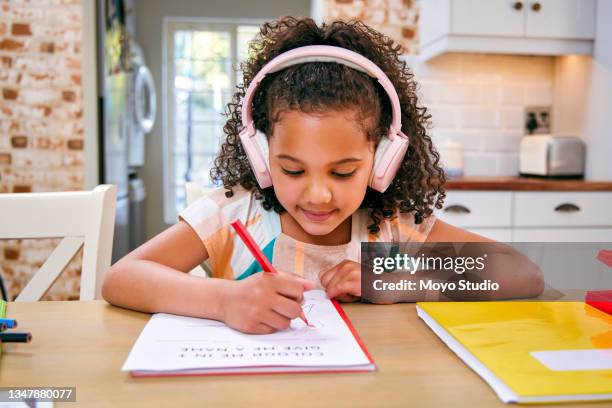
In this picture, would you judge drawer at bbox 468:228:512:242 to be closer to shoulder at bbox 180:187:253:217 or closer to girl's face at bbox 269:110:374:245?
shoulder at bbox 180:187:253:217

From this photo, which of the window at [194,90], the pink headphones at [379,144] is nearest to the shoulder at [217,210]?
the pink headphones at [379,144]

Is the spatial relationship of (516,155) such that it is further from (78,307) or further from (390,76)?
(78,307)

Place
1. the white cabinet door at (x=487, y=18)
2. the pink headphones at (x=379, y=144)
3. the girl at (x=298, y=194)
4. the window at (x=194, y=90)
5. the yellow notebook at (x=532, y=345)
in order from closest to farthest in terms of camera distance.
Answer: the yellow notebook at (x=532, y=345) → the girl at (x=298, y=194) → the pink headphones at (x=379, y=144) → the white cabinet door at (x=487, y=18) → the window at (x=194, y=90)

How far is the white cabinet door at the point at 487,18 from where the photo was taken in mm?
2598

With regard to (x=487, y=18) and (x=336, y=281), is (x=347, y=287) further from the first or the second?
(x=487, y=18)

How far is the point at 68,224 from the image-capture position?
114cm

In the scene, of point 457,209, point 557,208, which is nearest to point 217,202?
point 457,209

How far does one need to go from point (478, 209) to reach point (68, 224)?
177 cm

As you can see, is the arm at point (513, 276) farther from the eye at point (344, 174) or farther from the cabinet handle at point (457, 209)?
the cabinet handle at point (457, 209)

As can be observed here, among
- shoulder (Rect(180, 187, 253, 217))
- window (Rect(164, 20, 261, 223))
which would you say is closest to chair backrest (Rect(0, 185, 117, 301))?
shoulder (Rect(180, 187, 253, 217))

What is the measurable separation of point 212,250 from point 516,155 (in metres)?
2.37

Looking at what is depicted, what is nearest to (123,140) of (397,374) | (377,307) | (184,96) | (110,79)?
(110,79)

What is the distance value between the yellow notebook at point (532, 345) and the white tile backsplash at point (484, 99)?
230cm

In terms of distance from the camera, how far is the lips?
0.90 m
